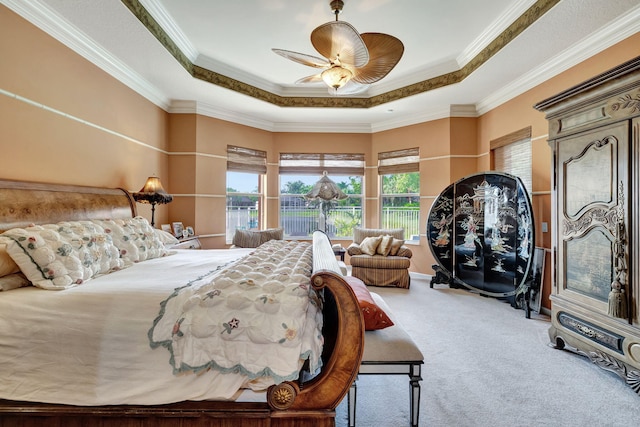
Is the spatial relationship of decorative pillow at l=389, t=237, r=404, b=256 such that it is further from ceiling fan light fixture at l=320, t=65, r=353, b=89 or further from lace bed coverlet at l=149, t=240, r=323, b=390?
lace bed coverlet at l=149, t=240, r=323, b=390

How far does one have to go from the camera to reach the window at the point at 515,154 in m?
3.89

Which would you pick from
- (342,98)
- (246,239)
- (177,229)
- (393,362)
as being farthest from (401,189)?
(393,362)

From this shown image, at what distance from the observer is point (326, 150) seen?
19.3ft

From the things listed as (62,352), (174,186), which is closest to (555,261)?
(62,352)

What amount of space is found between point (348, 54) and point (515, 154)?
10.1 feet

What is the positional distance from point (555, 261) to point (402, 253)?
216 centimetres

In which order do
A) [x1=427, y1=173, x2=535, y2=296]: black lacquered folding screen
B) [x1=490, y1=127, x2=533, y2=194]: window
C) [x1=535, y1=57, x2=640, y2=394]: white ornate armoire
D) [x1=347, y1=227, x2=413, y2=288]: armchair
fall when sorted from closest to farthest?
[x1=535, y1=57, x2=640, y2=394]: white ornate armoire, [x1=427, y1=173, x2=535, y2=296]: black lacquered folding screen, [x1=490, y1=127, x2=533, y2=194]: window, [x1=347, y1=227, x2=413, y2=288]: armchair

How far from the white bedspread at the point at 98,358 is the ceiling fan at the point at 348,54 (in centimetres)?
207

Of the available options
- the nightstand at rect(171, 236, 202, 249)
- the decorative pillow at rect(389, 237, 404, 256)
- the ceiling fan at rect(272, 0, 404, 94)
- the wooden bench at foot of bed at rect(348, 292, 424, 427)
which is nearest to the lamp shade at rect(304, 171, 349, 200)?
the decorative pillow at rect(389, 237, 404, 256)

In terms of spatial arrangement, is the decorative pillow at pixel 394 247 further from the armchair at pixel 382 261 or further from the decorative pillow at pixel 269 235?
the decorative pillow at pixel 269 235

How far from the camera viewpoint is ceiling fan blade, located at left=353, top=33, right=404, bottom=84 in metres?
2.39

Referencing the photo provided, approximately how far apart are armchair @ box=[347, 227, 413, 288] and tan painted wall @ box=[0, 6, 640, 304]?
2.76 ft

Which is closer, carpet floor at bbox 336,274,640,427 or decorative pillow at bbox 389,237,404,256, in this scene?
carpet floor at bbox 336,274,640,427

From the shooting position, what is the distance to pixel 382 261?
178 inches
